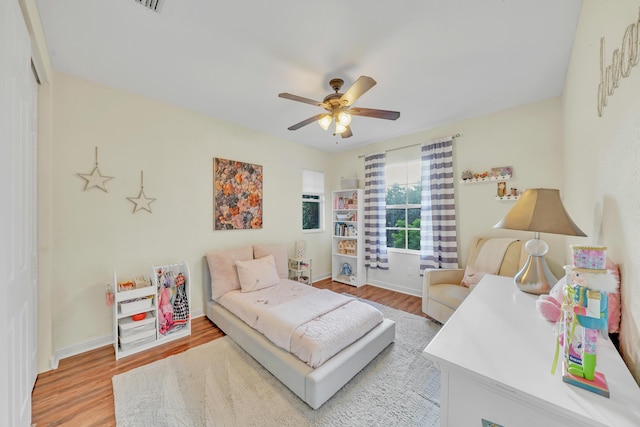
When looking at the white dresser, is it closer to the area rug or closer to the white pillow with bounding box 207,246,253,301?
the area rug

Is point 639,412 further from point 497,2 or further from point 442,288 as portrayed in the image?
point 442,288

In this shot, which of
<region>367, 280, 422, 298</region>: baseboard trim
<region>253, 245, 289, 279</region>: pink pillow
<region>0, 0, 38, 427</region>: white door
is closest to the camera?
<region>0, 0, 38, 427</region>: white door

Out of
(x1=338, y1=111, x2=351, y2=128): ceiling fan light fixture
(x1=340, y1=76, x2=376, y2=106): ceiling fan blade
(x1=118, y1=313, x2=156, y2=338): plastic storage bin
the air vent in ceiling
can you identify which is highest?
the air vent in ceiling

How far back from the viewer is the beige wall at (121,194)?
83.2 inches

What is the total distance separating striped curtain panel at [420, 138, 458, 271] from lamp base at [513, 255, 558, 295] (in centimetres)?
173

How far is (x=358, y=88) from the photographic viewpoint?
1.80 m

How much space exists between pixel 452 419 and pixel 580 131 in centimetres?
210

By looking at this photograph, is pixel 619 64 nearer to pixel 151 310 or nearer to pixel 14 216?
pixel 14 216

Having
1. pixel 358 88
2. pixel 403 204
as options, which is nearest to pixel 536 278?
pixel 358 88

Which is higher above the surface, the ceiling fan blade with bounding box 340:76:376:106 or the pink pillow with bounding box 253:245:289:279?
the ceiling fan blade with bounding box 340:76:376:106

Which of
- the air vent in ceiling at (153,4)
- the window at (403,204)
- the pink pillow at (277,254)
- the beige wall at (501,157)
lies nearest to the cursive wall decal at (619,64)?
the beige wall at (501,157)

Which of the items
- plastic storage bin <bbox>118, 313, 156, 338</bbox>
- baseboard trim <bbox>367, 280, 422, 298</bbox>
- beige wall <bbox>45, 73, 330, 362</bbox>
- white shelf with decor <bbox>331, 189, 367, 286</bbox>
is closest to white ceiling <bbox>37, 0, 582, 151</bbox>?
beige wall <bbox>45, 73, 330, 362</bbox>

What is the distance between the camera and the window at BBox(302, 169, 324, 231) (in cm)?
428

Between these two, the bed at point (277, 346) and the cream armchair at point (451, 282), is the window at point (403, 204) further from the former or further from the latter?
the bed at point (277, 346)
